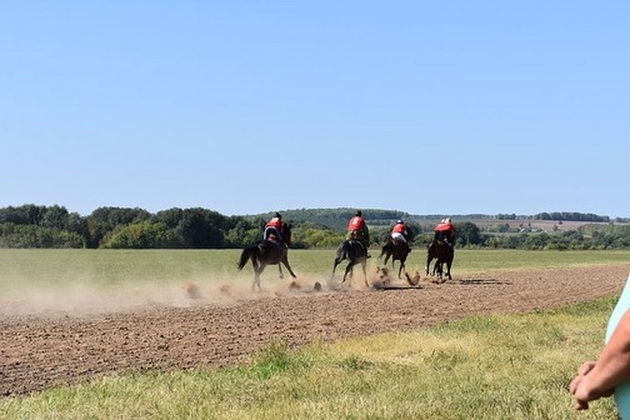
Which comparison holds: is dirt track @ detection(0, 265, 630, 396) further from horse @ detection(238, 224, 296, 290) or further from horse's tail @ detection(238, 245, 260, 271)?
horse's tail @ detection(238, 245, 260, 271)

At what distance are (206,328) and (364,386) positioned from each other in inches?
314

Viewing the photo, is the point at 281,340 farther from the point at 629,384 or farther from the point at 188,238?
the point at 188,238

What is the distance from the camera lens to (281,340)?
49.6 feet

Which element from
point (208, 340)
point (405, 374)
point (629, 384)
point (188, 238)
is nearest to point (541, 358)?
point (405, 374)

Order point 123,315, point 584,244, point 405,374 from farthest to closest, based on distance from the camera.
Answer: point 584,244
point 123,315
point 405,374

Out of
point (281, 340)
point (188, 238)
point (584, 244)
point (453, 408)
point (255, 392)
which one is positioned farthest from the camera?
point (584, 244)

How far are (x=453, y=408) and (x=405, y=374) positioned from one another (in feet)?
7.09

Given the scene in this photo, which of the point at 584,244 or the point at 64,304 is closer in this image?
the point at 64,304

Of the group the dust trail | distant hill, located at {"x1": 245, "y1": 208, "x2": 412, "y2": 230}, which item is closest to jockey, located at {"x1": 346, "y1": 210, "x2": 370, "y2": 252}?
the dust trail

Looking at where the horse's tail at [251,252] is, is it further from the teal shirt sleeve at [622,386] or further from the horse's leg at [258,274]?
the teal shirt sleeve at [622,386]

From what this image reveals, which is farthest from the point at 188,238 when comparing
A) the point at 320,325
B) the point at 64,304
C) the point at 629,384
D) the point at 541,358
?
the point at 629,384

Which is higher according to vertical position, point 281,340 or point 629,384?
point 629,384

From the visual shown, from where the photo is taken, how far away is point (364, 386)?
9.72 meters

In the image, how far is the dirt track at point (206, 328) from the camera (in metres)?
12.6
